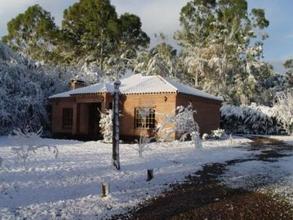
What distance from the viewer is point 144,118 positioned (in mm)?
24594

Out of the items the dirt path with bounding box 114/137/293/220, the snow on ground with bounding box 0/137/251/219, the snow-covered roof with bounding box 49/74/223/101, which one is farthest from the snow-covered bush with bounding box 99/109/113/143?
the dirt path with bounding box 114/137/293/220

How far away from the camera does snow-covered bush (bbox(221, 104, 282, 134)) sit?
33250mm

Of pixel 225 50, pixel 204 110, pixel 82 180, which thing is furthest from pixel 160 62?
pixel 82 180

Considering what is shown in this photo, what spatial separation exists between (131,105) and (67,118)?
4.98 metres

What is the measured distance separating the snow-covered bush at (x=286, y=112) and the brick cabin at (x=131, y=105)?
5797 mm

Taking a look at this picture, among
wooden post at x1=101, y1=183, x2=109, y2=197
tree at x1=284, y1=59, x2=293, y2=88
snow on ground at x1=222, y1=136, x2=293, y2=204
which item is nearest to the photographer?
wooden post at x1=101, y1=183, x2=109, y2=197

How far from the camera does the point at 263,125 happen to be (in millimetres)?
33469

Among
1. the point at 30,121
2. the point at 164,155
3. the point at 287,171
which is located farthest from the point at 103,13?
the point at 287,171

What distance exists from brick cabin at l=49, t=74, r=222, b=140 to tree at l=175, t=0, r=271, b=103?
13.4 meters

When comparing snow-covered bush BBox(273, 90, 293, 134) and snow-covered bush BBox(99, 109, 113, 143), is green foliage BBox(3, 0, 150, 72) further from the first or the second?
snow-covered bush BBox(99, 109, 113, 143)

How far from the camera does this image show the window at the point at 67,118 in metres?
27.5

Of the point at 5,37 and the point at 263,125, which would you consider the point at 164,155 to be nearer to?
the point at 263,125

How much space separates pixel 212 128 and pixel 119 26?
19.4 metres

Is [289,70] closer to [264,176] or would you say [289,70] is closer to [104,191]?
[264,176]
